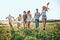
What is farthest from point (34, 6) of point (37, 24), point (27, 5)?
point (37, 24)

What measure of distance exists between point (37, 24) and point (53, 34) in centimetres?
31

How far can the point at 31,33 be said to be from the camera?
9.80 ft

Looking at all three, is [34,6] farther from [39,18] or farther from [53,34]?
[53,34]

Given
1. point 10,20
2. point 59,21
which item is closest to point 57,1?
point 59,21

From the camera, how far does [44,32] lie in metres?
3.02

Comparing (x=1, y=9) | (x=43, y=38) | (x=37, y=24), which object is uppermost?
(x=1, y=9)

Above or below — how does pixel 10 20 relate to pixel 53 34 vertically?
above

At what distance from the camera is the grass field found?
9.66ft

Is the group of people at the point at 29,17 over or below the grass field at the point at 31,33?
over

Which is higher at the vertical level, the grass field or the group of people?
the group of people

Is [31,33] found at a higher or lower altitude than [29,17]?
lower

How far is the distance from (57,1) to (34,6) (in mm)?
409

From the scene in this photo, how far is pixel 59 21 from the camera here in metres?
3.11

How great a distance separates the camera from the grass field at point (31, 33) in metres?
2.95
